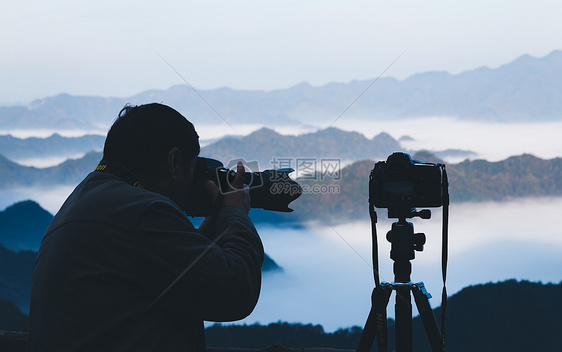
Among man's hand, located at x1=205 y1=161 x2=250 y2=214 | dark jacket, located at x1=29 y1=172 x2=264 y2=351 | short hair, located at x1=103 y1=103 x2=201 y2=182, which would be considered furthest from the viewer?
man's hand, located at x1=205 y1=161 x2=250 y2=214

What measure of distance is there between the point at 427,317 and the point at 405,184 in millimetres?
552

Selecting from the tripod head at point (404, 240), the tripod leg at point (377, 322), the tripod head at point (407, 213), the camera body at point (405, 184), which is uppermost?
the camera body at point (405, 184)

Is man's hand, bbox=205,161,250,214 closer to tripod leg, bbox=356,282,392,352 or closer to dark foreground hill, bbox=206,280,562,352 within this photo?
tripod leg, bbox=356,282,392,352

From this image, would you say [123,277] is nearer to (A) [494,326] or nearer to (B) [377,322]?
(B) [377,322]

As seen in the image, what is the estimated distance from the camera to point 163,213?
1.22 meters

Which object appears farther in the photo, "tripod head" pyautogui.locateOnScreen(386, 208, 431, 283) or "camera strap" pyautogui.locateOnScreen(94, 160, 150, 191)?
"tripod head" pyautogui.locateOnScreen(386, 208, 431, 283)

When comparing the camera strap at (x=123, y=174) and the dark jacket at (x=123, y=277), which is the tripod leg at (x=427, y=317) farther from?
the camera strap at (x=123, y=174)

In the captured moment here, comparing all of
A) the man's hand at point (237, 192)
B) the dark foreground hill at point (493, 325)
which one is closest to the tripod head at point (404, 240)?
the man's hand at point (237, 192)

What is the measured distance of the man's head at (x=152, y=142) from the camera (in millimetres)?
1366

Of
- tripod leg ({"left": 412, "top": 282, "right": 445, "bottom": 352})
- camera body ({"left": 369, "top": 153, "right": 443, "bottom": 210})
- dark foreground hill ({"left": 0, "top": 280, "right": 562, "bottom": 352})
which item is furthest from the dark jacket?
dark foreground hill ({"left": 0, "top": 280, "right": 562, "bottom": 352})

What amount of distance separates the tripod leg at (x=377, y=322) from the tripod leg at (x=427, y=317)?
4.4 inches

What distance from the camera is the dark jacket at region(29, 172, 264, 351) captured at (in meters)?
1.19

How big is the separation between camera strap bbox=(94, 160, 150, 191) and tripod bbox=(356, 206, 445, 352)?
3.15ft

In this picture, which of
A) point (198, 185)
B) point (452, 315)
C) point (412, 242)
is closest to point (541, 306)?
point (452, 315)
